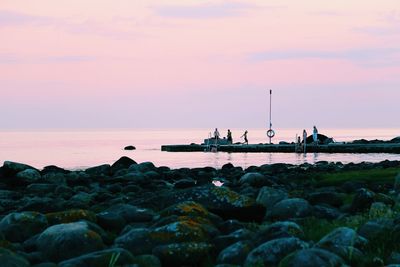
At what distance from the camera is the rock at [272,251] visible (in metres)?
6.83

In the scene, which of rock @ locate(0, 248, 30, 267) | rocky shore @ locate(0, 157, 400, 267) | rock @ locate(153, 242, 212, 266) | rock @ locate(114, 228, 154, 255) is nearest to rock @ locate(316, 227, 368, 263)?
rocky shore @ locate(0, 157, 400, 267)

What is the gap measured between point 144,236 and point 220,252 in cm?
96

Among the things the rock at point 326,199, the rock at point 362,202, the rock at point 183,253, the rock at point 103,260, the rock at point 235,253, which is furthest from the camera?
the rock at point 326,199

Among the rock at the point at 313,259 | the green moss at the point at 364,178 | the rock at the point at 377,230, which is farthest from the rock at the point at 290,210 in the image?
the green moss at the point at 364,178

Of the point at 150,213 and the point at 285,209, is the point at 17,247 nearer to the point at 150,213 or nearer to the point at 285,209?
the point at 150,213

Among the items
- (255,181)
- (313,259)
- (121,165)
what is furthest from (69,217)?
(121,165)

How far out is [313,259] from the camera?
20.1 feet

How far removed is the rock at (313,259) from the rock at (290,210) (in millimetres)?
4341

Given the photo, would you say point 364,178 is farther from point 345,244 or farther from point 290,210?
point 345,244

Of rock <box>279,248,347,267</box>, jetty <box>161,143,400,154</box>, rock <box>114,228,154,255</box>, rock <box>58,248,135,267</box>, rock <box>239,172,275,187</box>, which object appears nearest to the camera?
rock <box>279,248,347,267</box>

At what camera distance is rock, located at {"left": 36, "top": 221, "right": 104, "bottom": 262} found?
7.61 metres

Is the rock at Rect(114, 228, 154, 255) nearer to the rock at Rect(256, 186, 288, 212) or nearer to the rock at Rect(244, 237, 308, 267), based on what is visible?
the rock at Rect(244, 237, 308, 267)

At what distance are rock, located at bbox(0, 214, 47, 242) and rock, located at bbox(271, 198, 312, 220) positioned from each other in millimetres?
3759

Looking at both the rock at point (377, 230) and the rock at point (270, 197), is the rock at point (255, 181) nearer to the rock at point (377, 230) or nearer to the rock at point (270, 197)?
the rock at point (270, 197)
